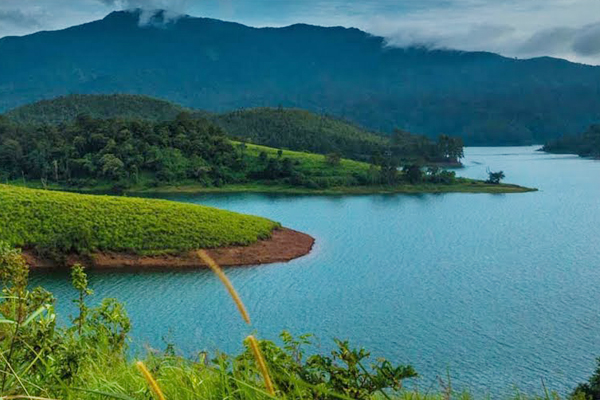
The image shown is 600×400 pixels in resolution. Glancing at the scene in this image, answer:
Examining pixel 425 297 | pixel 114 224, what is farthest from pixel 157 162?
pixel 425 297

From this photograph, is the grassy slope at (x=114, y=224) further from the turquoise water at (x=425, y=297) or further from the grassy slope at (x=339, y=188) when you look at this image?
the grassy slope at (x=339, y=188)

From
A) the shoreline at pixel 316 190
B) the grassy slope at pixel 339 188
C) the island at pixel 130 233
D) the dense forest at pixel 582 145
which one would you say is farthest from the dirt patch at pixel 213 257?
the dense forest at pixel 582 145

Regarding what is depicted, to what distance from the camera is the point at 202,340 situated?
15133 mm

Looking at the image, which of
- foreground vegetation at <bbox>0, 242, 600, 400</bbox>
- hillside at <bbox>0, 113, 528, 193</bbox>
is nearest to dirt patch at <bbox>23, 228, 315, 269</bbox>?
foreground vegetation at <bbox>0, 242, 600, 400</bbox>

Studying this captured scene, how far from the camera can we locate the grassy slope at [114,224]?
2742 centimetres

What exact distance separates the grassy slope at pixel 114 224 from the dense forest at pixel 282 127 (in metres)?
45.2

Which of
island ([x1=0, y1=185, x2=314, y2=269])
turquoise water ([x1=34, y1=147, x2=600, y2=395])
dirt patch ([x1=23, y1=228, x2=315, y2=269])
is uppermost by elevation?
island ([x1=0, y1=185, x2=314, y2=269])

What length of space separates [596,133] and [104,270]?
10584 centimetres

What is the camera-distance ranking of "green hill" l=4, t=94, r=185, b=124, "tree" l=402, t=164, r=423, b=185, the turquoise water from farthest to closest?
"green hill" l=4, t=94, r=185, b=124 → "tree" l=402, t=164, r=423, b=185 → the turquoise water

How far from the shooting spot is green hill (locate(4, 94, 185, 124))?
10046 cm

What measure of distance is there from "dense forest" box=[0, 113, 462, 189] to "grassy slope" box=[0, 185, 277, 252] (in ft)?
76.2

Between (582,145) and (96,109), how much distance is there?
8929 centimetres

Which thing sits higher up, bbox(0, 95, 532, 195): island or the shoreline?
bbox(0, 95, 532, 195): island

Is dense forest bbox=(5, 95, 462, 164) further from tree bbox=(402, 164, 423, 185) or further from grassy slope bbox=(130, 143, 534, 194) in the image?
grassy slope bbox=(130, 143, 534, 194)
